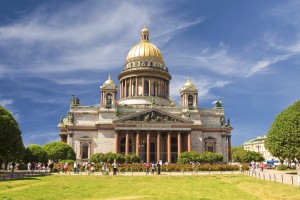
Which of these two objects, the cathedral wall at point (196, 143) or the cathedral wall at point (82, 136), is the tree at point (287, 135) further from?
the cathedral wall at point (82, 136)

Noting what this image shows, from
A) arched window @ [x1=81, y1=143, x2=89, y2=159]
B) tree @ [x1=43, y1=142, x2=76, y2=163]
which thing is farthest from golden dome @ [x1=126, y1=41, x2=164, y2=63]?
tree @ [x1=43, y1=142, x2=76, y2=163]

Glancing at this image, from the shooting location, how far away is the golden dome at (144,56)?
92.1m

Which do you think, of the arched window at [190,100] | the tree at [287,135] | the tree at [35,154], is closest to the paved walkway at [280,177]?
the tree at [287,135]

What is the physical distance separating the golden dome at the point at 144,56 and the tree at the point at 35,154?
37.6 metres

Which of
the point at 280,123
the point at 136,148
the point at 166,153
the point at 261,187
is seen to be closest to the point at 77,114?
the point at 136,148

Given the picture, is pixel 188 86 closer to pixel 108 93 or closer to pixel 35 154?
pixel 108 93

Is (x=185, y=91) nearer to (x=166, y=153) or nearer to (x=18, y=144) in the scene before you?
(x=166, y=153)

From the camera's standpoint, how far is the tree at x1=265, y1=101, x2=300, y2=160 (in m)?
46.0

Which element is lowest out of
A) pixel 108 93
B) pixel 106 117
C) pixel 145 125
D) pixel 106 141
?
pixel 106 141

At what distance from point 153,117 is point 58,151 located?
22510 millimetres

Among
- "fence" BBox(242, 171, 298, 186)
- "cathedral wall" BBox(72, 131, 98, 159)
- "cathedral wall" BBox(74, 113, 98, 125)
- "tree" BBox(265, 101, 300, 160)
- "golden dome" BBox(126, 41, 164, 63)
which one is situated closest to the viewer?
"fence" BBox(242, 171, 298, 186)

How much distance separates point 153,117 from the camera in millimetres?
75875

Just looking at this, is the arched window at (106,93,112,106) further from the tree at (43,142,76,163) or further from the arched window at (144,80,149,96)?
the tree at (43,142,76,163)

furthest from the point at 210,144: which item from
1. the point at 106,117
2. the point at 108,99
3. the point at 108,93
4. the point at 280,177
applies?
the point at 280,177
